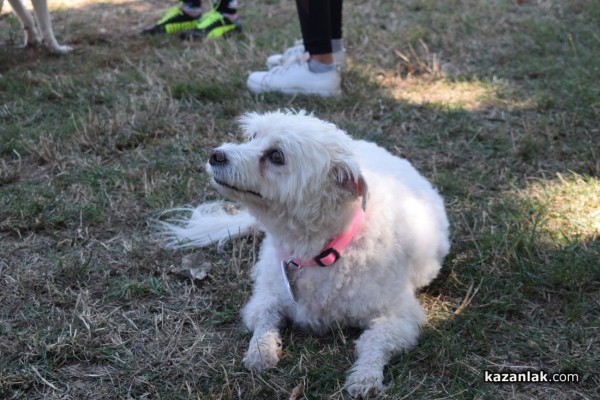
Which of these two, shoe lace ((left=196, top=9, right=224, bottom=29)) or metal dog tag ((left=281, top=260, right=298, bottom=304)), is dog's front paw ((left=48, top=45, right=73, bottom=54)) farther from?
metal dog tag ((left=281, top=260, right=298, bottom=304))

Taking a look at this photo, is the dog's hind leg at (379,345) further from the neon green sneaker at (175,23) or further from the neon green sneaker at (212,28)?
the neon green sneaker at (175,23)

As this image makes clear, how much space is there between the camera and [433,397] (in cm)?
198

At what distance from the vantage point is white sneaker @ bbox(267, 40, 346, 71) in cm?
443

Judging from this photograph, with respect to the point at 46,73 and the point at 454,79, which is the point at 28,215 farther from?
the point at 454,79

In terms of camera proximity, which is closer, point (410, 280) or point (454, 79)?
point (410, 280)

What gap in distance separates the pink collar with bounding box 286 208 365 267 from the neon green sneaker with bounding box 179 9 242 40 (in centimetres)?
372

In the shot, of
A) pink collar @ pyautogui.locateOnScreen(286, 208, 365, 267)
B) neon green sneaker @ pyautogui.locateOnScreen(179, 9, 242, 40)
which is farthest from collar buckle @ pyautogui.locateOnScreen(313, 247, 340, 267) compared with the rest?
neon green sneaker @ pyautogui.locateOnScreen(179, 9, 242, 40)

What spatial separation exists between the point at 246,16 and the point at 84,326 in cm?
474

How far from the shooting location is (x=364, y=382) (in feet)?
6.49

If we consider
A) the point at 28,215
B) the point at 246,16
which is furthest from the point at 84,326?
the point at 246,16

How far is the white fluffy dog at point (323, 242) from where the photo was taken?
81.4 inches

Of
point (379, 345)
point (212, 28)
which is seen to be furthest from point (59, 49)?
point (379, 345)

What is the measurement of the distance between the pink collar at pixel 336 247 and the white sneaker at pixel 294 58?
236 cm

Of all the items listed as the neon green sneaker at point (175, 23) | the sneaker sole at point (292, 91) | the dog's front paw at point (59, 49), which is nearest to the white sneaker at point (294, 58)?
the sneaker sole at point (292, 91)
